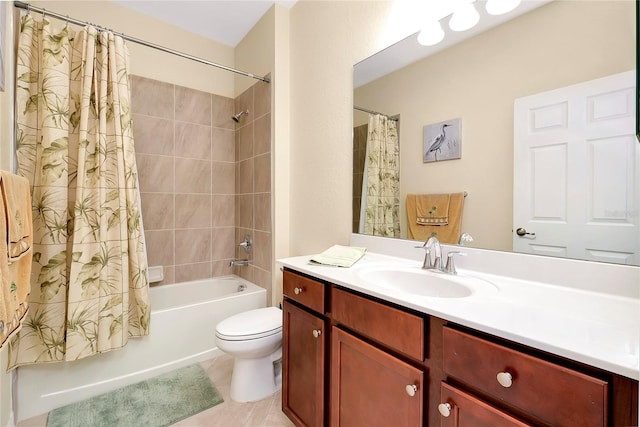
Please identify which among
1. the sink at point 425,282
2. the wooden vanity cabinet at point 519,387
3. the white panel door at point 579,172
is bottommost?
the wooden vanity cabinet at point 519,387

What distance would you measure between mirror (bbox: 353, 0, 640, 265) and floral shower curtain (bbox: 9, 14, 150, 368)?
63.2 inches

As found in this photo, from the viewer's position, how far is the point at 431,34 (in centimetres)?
133

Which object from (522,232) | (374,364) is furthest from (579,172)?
(374,364)

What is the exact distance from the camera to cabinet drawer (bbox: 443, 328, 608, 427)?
53 cm

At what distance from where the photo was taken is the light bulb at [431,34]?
4.26 ft

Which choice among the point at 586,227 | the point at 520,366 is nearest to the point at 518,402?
the point at 520,366

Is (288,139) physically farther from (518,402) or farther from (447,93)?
(518,402)

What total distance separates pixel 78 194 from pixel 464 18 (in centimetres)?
218

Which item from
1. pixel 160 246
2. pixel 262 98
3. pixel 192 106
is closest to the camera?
pixel 262 98

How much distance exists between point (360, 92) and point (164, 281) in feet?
7.32

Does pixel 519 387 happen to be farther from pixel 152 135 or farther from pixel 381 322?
pixel 152 135

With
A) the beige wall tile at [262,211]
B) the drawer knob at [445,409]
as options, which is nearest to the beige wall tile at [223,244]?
the beige wall tile at [262,211]

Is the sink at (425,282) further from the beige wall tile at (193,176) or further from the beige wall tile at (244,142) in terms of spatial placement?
the beige wall tile at (193,176)

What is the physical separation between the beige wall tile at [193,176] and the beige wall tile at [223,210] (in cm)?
13
